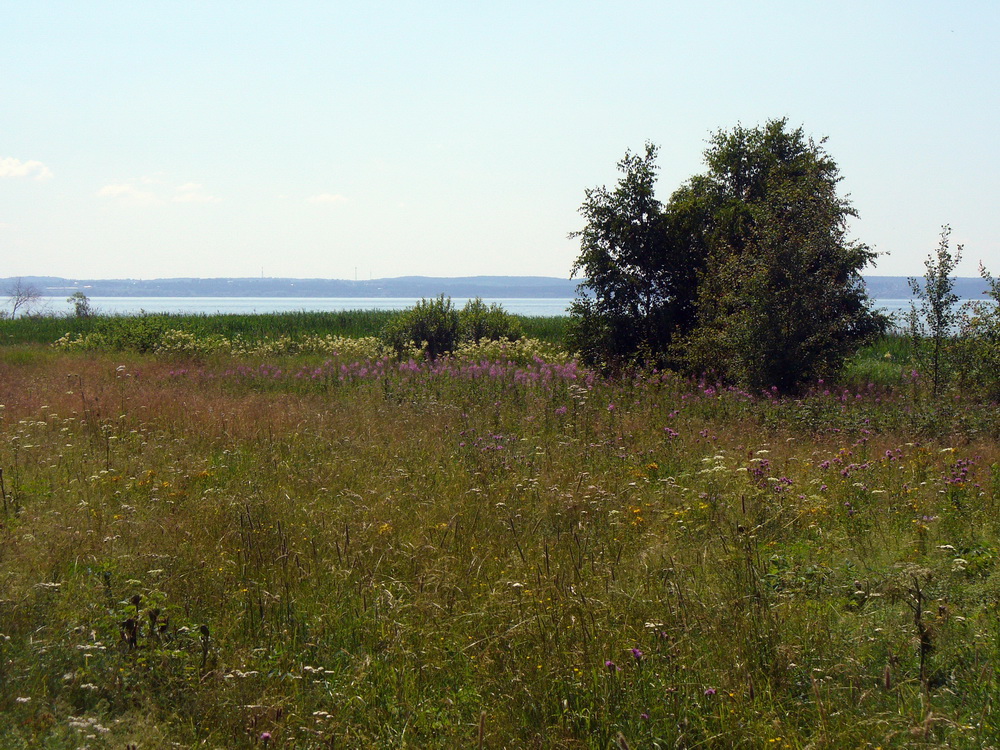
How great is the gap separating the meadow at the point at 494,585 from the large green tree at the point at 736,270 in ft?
13.3

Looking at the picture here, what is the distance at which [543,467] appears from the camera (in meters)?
7.58

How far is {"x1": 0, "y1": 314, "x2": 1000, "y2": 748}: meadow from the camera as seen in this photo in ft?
10.3

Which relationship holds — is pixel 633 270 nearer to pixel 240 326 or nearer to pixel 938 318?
pixel 938 318

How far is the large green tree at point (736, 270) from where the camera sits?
13.5 meters

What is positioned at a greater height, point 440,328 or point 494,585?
point 440,328

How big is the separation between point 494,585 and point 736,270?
38.2ft

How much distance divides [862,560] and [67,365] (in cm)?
1651

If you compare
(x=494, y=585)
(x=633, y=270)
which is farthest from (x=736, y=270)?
(x=494, y=585)

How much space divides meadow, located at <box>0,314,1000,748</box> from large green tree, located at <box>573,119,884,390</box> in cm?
405

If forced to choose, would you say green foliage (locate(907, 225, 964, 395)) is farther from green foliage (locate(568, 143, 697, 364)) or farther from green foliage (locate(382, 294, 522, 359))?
green foliage (locate(382, 294, 522, 359))

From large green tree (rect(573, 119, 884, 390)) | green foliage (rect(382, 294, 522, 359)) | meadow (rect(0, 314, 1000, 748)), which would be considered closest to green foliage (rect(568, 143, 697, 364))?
large green tree (rect(573, 119, 884, 390))

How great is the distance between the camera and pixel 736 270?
14398 mm

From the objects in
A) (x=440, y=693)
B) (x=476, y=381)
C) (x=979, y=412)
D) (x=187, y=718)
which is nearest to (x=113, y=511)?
(x=187, y=718)

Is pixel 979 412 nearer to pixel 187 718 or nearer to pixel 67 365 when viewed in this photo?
pixel 187 718
